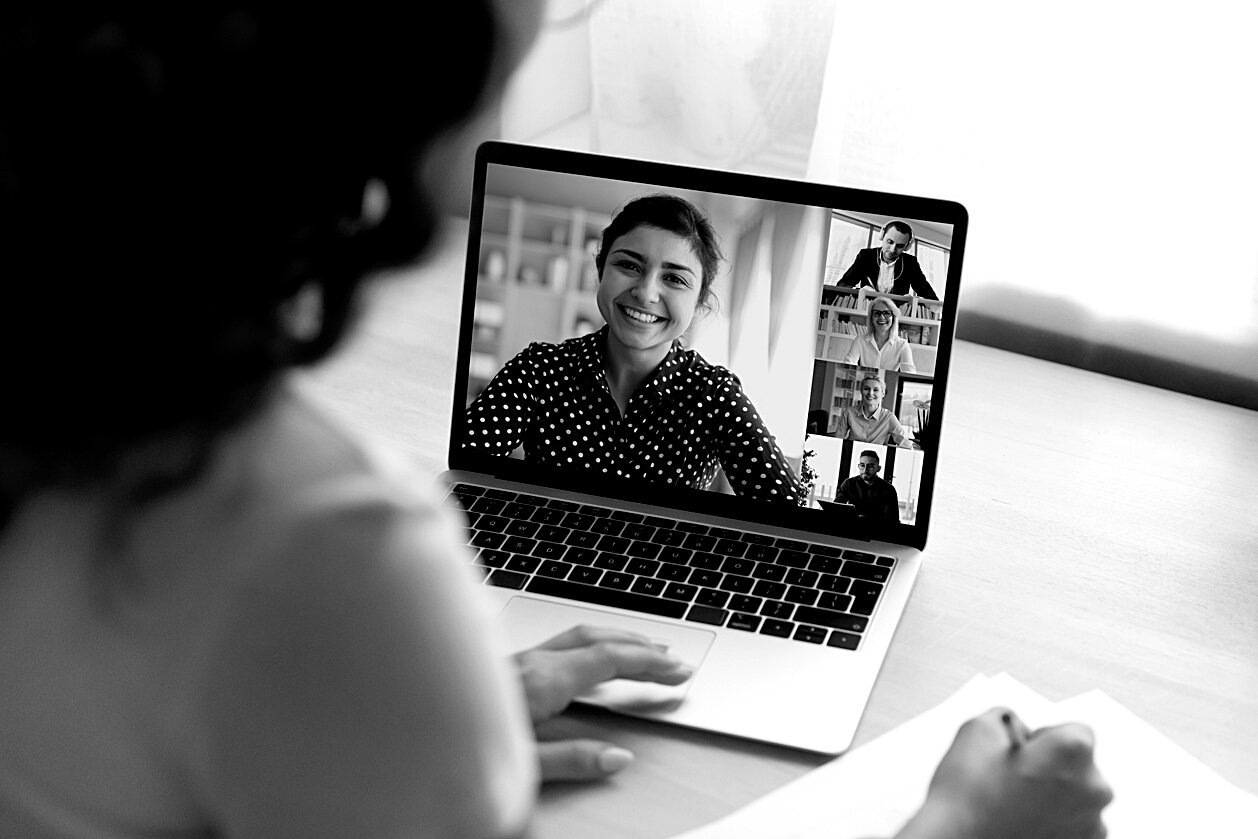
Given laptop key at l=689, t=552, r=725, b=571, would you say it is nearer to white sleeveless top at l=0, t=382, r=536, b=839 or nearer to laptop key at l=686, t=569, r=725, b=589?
laptop key at l=686, t=569, r=725, b=589

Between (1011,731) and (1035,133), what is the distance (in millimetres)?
832

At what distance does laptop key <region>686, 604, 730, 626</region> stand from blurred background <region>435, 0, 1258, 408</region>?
2.31 ft

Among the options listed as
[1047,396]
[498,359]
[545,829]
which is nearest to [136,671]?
[545,829]

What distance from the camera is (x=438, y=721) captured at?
337 mm

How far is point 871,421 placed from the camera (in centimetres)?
90

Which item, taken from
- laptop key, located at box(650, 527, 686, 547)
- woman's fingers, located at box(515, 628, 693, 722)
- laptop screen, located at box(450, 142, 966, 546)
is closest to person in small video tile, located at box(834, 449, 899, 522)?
laptop screen, located at box(450, 142, 966, 546)

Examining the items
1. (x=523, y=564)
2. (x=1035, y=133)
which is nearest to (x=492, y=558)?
(x=523, y=564)

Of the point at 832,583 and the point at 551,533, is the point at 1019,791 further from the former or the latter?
the point at 551,533

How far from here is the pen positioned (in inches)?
26.8

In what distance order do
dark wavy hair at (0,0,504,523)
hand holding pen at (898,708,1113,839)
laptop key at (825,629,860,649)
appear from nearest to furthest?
1. dark wavy hair at (0,0,504,523)
2. hand holding pen at (898,708,1113,839)
3. laptop key at (825,629,860,649)

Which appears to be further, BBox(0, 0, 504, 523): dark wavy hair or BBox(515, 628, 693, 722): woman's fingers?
BBox(515, 628, 693, 722): woman's fingers

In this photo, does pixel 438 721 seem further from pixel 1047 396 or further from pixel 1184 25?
pixel 1184 25

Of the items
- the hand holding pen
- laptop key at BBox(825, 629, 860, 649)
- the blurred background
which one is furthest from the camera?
the blurred background

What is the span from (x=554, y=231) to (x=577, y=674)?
339 millimetres
